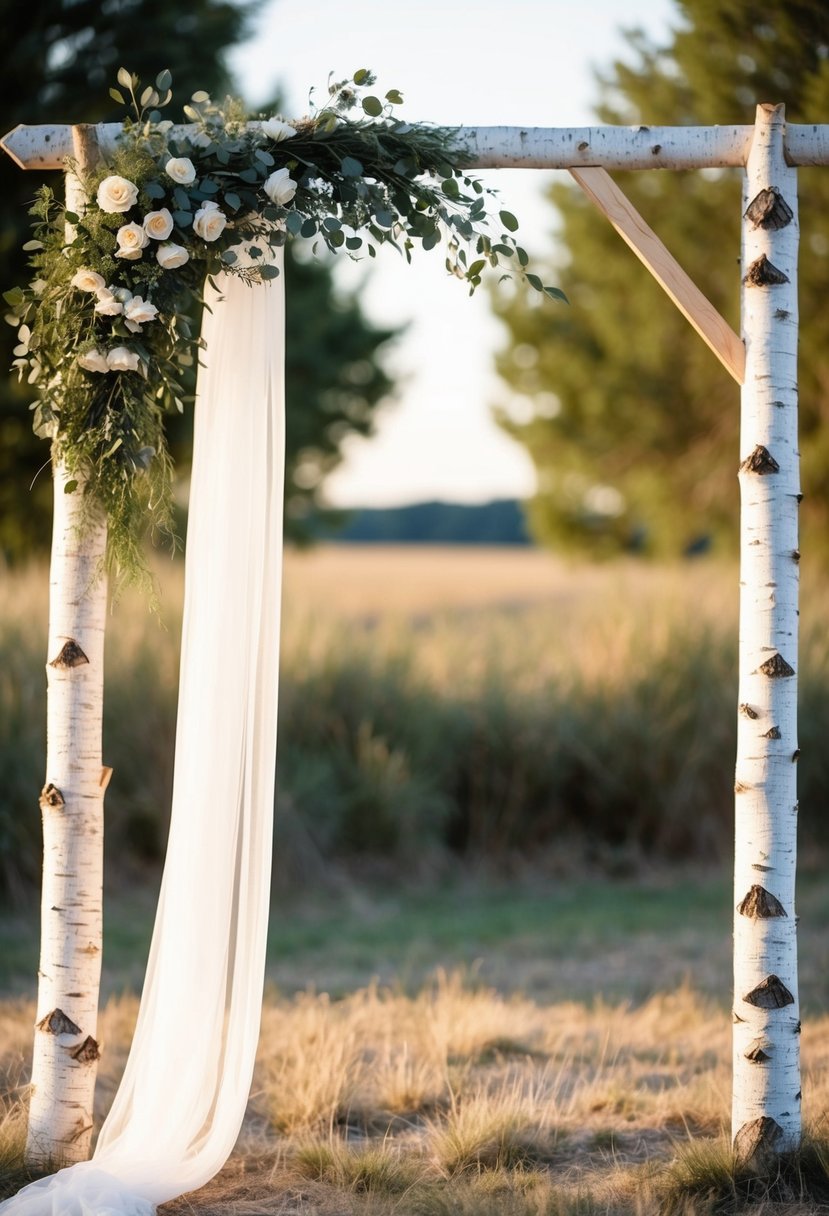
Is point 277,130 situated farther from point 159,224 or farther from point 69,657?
point 69,657

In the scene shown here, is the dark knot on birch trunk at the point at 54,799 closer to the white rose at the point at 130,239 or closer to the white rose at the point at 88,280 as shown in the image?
the white rose at the point at 88,280

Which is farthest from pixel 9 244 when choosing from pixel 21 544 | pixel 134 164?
pixel 134 164

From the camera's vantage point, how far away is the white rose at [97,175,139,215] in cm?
283

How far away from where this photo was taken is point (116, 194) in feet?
9.30

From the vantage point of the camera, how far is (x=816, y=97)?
18.3ft

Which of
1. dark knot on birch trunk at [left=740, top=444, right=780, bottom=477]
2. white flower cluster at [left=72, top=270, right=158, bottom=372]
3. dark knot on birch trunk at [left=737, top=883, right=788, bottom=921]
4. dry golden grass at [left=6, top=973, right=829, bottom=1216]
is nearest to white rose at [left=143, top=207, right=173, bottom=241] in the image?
white flower cluster at [left=72, top=270, right=158, bottom=372]

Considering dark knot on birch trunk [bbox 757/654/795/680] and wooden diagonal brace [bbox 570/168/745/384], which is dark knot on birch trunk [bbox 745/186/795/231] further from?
dark knot on birch trunk [bbox 757/654/795/680]

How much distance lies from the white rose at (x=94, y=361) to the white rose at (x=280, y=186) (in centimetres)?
62

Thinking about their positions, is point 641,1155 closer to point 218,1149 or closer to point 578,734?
point 218,1149

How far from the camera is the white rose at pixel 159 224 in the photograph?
2.88 m

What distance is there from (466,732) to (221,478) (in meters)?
4.91

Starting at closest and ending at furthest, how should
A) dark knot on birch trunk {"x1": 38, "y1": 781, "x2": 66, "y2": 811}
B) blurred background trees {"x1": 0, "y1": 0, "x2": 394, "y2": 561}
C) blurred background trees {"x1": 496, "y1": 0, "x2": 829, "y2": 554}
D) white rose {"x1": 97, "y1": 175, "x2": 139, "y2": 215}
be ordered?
white rose {"x1": 97, "y1": 175, "x2": 139, "y2": 215}, dark knot on birch trunk {"x1": 38, "y1": 781, "x2": 66, "y2": 811}, blurred background trees {"x1": 0, "y1": 0, "x2": 394, "y2": 561}, blurred background trees {"x1": 496, "y1": 0, "x2": 829, "y2": 554}

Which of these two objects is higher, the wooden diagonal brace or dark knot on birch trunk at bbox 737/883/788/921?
the wooden diagonal brace

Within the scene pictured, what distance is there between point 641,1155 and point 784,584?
1.72 meters
